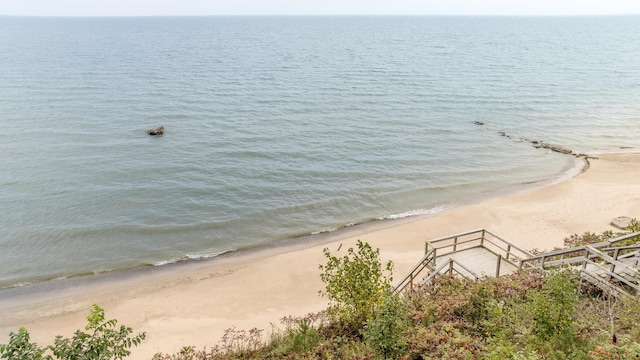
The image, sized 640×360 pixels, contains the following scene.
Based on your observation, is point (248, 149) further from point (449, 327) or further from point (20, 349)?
point (20, 349)

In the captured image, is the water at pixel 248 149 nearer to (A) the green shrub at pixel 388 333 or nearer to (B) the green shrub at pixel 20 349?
(A) the green shrub at pixel 388 333

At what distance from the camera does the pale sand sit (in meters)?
17.3

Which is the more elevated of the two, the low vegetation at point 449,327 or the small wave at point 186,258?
the low vegetation at point 449,327

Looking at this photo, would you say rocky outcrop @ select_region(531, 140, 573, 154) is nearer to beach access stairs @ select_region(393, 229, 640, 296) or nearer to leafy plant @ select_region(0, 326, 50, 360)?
beach access stairs @ select_region(393, 229, 640, 296)

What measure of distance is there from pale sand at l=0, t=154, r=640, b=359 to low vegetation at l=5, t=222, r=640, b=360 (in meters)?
5.22

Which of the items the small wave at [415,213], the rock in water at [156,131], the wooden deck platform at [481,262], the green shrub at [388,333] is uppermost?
the rock in water at [156,131]

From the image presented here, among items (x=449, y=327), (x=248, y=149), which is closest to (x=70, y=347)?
(x=449, y=327)

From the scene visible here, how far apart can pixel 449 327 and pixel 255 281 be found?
1195cm

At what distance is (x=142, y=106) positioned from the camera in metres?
46.3

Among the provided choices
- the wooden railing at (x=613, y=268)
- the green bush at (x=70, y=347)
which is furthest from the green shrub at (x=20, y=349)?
the wooden railing at (x=613, y=268)

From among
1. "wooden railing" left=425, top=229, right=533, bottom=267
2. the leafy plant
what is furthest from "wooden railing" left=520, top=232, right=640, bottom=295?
the leafy plant

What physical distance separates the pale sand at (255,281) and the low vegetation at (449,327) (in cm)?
522

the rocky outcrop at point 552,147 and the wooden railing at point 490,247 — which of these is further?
the rocky outcrop at point 552,147

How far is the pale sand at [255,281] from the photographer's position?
17.3 metres
